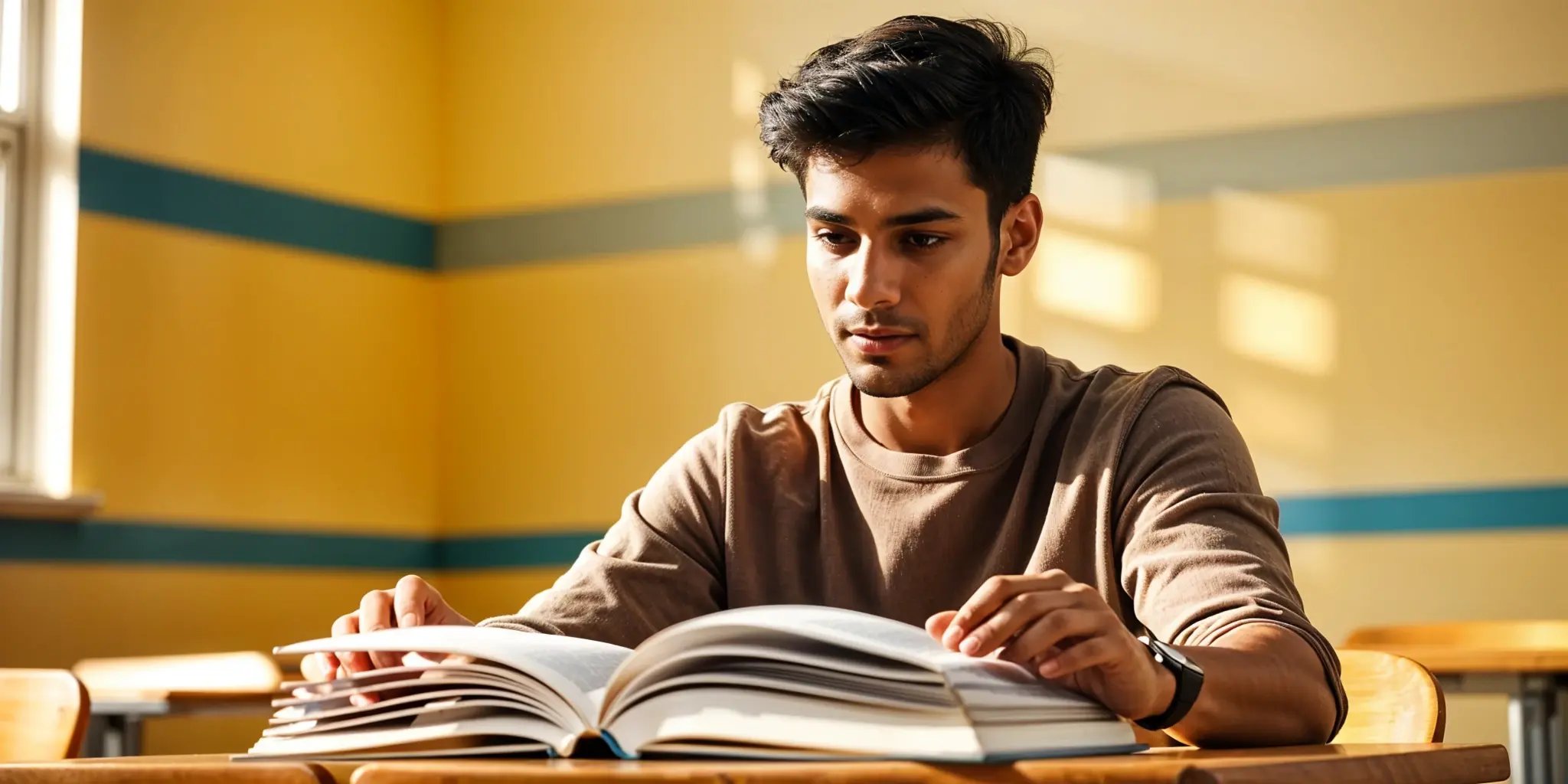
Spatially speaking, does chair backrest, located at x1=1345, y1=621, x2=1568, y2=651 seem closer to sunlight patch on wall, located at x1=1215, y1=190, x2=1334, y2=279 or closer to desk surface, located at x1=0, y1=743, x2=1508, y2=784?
sunlight patch on wall, located at x1=1215, y1=190, x2=1334, y2=279

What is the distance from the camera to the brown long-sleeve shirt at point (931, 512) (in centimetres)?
135

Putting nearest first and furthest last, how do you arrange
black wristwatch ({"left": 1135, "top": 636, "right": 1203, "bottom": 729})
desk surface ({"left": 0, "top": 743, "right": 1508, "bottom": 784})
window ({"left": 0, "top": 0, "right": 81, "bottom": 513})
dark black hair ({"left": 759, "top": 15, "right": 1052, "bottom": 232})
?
desk surface ({"left": 0, "top": 743, "right": 1508, "bottom": 784})
black wristwatch ({"left": 1135, "top": 636, "right": 1203, "bottom": 729})
dark black hair ({"left": 759, "top": 15, "right": 1052, "bottom": 232})
window ({"left": 0, "top": 0, "right": 81, "bottom": 513})

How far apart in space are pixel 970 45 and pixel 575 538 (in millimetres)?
4162

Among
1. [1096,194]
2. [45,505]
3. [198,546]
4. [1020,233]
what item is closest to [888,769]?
[1020,233]

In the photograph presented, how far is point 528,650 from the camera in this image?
97 centimetres

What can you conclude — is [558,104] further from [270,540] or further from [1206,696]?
[1206,696]

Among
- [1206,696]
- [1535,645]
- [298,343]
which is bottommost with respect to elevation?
[1535,645]

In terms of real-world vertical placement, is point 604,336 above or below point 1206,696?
above

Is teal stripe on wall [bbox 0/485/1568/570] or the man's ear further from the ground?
the man's ear

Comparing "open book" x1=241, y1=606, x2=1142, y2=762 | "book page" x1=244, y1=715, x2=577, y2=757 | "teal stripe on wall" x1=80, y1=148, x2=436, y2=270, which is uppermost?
"teal stripe on wall" x1=80, y1=148, x2=436, y2=270

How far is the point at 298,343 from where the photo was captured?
5.28 metres

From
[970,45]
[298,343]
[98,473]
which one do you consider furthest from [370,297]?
[970,45]

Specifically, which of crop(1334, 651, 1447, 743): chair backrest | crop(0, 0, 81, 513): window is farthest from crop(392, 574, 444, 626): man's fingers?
crop(0, 0, 81, 513): window

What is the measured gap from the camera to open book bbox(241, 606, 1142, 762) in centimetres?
82
